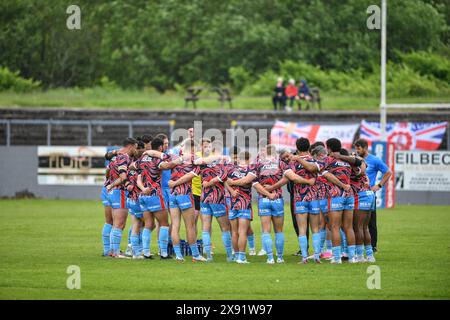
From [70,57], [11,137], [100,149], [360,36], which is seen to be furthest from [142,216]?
[70,57]

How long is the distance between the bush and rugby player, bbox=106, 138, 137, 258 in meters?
31.2

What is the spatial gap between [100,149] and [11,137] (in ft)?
13.4

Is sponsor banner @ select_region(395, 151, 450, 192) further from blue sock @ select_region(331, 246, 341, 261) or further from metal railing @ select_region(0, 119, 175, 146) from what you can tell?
blue sock @ select_region(331, 246, 341, 261)

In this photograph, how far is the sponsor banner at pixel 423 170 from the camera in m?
33.6

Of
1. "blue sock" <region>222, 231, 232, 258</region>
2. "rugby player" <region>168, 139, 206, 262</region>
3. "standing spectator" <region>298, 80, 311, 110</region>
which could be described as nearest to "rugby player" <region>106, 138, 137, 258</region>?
"rugby player" <region>168, 139, 206, 262</region>

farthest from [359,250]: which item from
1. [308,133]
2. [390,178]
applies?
[308,133]

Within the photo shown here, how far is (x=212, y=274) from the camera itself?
1476 cm

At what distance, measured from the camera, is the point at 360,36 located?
4181 centimetres

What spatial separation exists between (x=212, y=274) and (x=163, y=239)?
2241 mm

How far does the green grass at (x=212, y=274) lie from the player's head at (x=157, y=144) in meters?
2.05

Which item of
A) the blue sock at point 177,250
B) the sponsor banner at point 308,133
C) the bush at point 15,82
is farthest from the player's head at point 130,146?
the bush at point 15,82

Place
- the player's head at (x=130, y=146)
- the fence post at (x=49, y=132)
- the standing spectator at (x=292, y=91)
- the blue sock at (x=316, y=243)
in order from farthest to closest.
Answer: the standing spectator at (x=292, y=91)
the fence post at (x=49, y=132)
the player's head at (x=130, y=146)
the blue sock at (x=316, y=243)

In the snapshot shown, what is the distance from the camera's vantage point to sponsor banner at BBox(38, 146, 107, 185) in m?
35.5

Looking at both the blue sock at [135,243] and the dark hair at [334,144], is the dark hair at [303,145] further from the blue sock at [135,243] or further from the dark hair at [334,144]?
the blue sock at [135,243]
